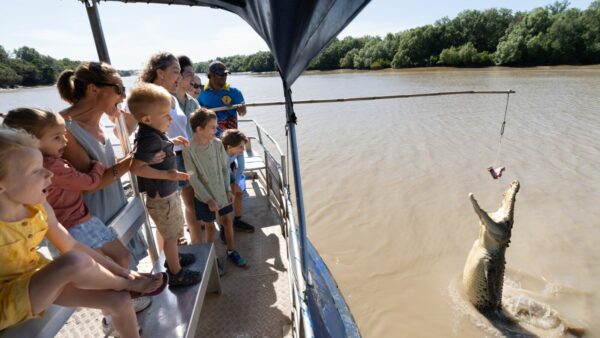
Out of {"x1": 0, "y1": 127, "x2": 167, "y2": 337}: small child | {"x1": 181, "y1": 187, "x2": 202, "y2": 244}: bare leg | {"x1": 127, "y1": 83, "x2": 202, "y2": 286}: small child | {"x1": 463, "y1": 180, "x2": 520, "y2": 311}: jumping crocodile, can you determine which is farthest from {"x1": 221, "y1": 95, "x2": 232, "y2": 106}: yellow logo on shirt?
{"x1": 463, "y1": 180, "x2": 520, "y2": 311}: jumping crocodile

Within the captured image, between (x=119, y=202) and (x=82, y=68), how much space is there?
849mm

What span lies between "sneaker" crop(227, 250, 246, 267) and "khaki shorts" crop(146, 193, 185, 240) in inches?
37.9

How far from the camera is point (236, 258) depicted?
3.12 metres

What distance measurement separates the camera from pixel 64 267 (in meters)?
1.26

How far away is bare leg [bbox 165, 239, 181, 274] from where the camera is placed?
7.00 feet

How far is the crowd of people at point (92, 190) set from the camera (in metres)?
1.25

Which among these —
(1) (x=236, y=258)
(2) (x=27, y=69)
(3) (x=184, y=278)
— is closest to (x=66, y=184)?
(3) (x=184, y=278)

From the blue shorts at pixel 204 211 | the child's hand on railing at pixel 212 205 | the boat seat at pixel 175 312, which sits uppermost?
the child's hand on railing at pixel 212 205

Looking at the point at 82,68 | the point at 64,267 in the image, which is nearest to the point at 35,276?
the point at 64,267

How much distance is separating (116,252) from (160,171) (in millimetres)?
510

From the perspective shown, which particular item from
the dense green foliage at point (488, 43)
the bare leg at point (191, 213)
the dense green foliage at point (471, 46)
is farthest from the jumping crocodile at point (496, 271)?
the dense green foliage at point (471, 46)

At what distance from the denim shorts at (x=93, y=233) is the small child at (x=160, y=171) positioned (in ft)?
1.11

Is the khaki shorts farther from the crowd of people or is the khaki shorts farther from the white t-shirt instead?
the white t-shirt

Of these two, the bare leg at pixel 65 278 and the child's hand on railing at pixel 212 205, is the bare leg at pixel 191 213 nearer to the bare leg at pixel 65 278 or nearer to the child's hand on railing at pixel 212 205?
the child's hand on railing at pixel 212 205
